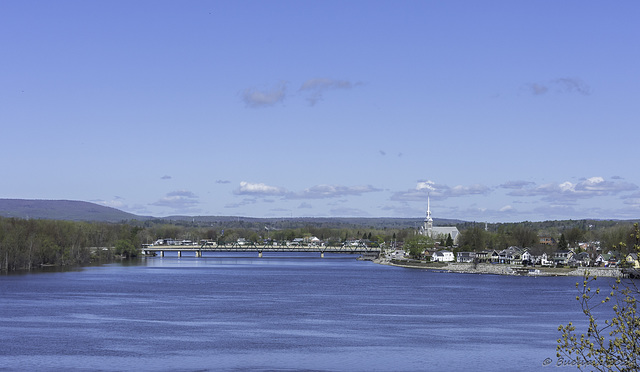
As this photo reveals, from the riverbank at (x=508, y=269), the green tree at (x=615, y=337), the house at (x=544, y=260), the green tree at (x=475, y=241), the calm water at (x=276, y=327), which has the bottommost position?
the calm water at (x=276, y=327)

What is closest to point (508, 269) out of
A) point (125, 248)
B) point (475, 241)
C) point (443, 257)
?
point (443, 257)

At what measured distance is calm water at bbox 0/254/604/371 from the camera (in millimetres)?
29625

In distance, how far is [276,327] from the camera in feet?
131

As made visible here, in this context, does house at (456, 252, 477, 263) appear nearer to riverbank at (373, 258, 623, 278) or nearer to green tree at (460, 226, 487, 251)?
riverbank at (373, 258, 623, 278)

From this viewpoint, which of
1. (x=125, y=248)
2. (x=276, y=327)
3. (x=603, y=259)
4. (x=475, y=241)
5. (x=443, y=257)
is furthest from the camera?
(x=475, y=241)

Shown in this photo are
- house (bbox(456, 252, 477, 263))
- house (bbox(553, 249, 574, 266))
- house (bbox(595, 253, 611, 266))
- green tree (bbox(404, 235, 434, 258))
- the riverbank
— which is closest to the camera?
the riverbank

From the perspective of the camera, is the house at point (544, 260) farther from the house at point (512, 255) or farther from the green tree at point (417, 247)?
the green tree at point (417, 247)

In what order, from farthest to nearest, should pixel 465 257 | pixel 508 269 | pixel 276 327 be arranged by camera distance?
pixel 465 257 → pixel 508 269 → pixel 276 327

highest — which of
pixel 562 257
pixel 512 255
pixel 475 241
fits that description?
pixel 475 241

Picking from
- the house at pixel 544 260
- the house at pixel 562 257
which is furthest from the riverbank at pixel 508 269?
the house at pixel 544 260

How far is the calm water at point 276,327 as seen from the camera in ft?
97.2

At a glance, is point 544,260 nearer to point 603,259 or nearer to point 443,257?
point 603,259

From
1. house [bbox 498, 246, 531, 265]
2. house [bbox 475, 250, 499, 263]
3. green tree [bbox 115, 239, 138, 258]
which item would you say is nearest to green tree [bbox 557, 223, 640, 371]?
house [bbox 498, 246, 531, 265]

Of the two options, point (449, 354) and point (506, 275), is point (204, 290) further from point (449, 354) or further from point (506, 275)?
point (506, 275)
